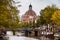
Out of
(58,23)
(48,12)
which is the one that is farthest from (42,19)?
(58,23)

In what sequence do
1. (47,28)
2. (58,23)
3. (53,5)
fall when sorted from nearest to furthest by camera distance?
(58,23), (47,28), (53,5)

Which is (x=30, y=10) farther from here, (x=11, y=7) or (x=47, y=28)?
(x=11, y=7)

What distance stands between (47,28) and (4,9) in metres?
42.7

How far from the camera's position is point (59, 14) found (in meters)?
57.8

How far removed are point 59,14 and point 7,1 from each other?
40995 millimetres

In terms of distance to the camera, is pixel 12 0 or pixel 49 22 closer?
pixel 12 0

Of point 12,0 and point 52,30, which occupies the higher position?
point 12,0

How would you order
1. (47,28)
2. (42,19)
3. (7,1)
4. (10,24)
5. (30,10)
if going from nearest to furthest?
1. (7,1)
2. (10,24)
3. (47,28)
4. (42,19)
5. (30,10)

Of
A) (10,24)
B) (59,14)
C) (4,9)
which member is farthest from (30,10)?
(4,9)

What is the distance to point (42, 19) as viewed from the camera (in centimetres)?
6956

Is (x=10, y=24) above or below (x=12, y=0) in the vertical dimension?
below

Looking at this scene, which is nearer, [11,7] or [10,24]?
[11,7]

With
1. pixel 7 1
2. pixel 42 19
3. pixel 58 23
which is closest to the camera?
pixel 7 1

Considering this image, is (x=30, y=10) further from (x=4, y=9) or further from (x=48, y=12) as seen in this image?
(x=4, y=9)
